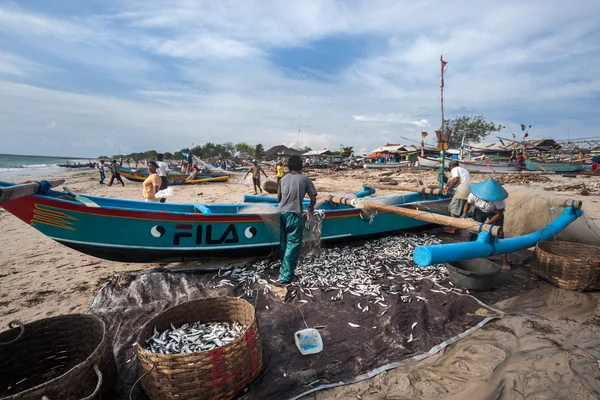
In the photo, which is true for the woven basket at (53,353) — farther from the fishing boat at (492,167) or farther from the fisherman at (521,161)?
the fisherman at (521,161)

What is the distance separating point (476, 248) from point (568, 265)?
2.01 meters

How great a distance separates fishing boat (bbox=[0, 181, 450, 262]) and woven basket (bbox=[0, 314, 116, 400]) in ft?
5.56

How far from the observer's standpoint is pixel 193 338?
3.14m

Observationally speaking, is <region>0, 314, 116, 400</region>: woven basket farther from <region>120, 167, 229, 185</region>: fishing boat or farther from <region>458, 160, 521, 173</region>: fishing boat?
<region>458, 160, 521, 173</region>: fishing boat

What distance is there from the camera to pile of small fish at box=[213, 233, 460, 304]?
4836mm

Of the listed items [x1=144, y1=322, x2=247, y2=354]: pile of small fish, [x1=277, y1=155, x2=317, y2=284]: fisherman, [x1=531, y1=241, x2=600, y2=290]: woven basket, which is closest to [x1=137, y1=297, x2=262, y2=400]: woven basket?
[x1=144, y1=322, x2=247, y2=354]: pile of small fish

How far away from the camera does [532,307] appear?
4410mm

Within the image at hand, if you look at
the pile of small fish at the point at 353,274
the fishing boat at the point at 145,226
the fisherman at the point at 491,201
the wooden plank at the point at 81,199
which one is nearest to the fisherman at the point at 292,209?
the pile of small fish at the point at 353,274

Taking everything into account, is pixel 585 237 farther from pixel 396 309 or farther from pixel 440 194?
pixel 396 309

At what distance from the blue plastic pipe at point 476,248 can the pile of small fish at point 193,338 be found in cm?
245

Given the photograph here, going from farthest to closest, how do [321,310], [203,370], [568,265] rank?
[568,265], [321,310], [203,370]

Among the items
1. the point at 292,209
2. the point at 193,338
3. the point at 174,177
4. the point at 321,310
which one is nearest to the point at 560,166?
the point at 292,209

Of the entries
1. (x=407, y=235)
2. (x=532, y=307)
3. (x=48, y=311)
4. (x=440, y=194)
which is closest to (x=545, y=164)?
(x=440, y=194)

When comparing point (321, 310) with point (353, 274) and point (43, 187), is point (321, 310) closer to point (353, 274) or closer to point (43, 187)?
point (353, 274)
